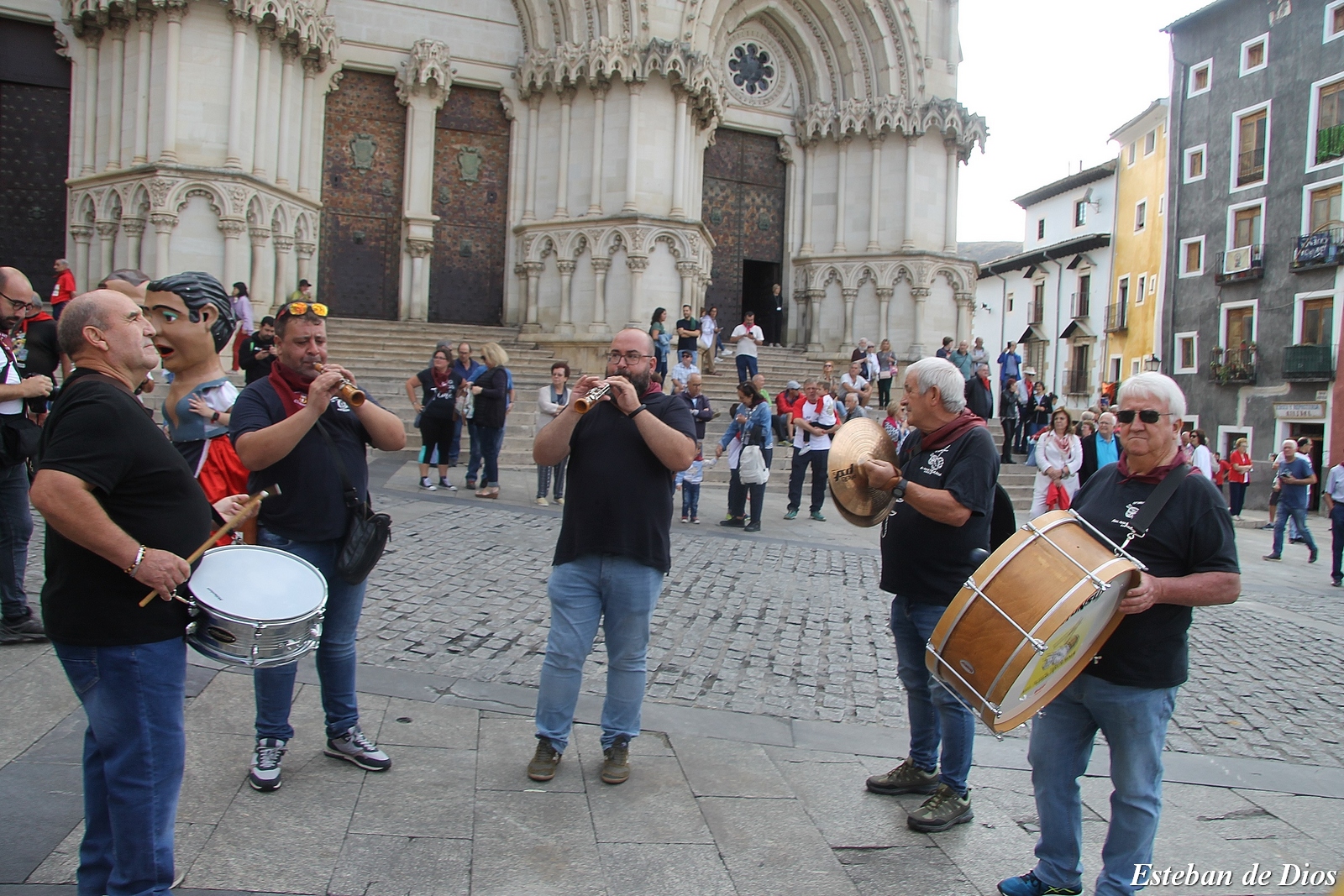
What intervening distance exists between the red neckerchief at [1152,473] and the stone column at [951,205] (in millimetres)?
19280

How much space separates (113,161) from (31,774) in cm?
1539

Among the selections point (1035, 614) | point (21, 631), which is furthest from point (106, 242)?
point (1035, 614)

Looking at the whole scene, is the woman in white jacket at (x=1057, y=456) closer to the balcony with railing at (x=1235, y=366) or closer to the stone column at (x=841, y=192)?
the stone column at (x=841, y=192)

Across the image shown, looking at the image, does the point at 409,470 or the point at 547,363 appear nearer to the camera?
the point at 409,470

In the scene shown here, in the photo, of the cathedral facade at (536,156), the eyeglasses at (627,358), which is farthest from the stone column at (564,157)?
the eyeglasses at (627,358)

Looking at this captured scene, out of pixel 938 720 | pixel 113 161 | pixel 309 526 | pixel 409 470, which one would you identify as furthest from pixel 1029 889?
pixel 113 161

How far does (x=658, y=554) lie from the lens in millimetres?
4047

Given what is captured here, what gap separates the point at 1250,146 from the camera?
32.6 metres

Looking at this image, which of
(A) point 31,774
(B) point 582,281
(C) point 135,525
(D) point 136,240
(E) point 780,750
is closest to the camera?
(C) point 135,525

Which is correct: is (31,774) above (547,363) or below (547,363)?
below

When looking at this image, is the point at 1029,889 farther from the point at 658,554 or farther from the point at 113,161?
the point at 113,161

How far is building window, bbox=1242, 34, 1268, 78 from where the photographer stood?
32000mm

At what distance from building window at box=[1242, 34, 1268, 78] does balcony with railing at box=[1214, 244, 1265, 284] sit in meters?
6.18

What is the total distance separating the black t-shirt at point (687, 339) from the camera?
17156 mm
